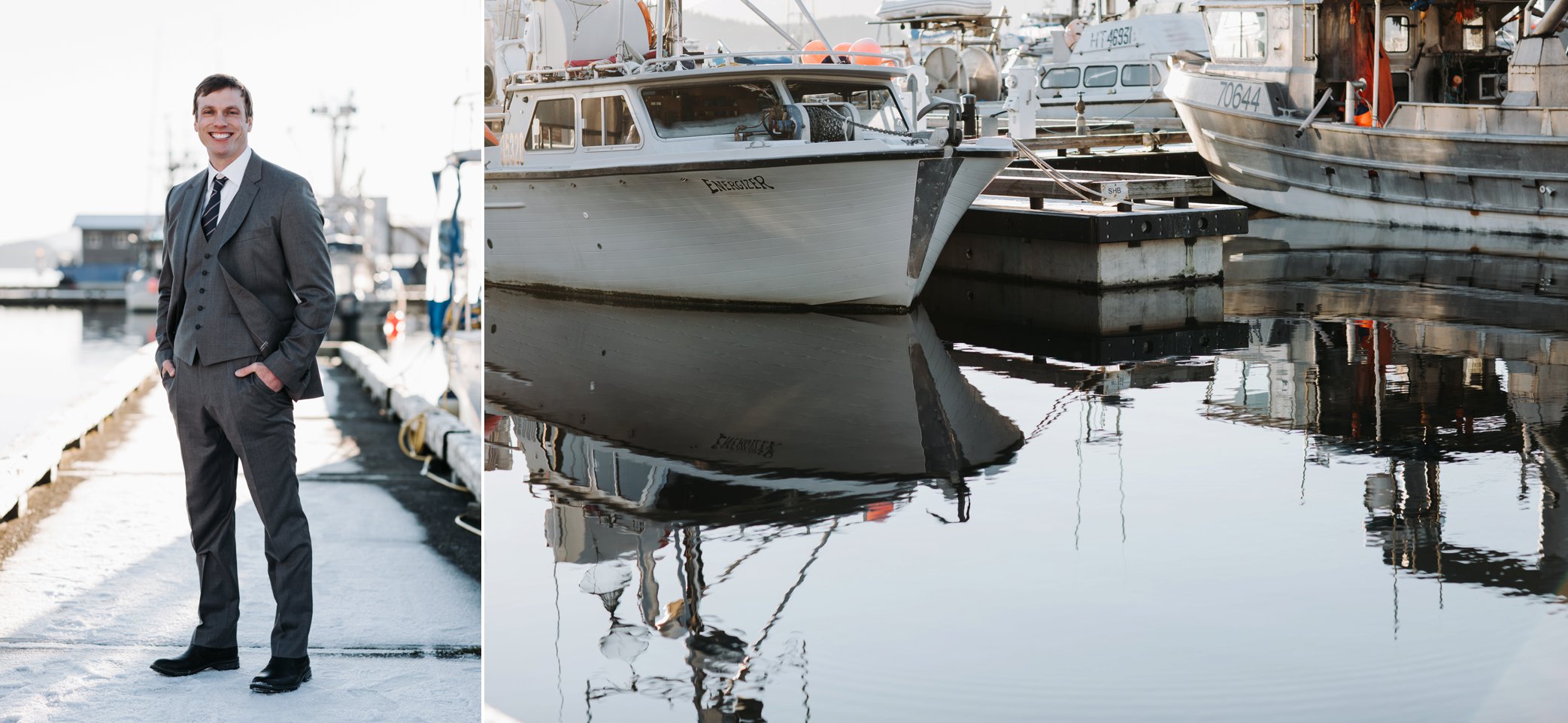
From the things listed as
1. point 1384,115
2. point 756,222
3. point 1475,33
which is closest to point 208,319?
point 756,222

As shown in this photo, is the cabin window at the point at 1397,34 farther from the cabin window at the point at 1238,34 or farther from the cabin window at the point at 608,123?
the cabin window at the point at 608,123

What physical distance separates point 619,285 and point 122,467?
208 inches

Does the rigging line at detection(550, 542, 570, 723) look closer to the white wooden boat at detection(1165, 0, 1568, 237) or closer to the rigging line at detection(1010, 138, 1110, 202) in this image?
the rigging line at detection(1010, 138, 1110, 202)

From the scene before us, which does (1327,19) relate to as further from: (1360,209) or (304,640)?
(304,640)

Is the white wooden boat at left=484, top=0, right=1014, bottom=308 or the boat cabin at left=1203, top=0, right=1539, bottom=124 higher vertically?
the boat cabin at left=1203, top=0, right=1539, bottom=124

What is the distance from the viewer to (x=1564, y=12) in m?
16.1

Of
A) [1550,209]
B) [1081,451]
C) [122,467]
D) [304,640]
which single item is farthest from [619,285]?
[1550,209]

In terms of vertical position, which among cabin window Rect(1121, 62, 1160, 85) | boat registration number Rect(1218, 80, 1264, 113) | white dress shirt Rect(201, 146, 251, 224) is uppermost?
cabin window Rect(1121, 62, 1160, 85)

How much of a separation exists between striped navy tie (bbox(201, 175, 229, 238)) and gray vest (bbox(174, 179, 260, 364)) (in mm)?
20

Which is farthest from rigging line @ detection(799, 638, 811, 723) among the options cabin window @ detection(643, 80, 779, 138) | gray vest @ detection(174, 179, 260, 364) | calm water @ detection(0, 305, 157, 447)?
calm water @ detection(0, 305, 157, 447)

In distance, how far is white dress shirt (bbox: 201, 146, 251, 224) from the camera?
326 centimetres

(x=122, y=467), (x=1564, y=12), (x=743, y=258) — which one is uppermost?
(x=1564, y=12)

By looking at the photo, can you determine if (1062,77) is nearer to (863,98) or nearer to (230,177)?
(863,98)

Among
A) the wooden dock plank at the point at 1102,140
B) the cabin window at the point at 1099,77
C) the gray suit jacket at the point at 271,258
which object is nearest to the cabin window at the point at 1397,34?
the wooden dock plank at the point at 1102,140
